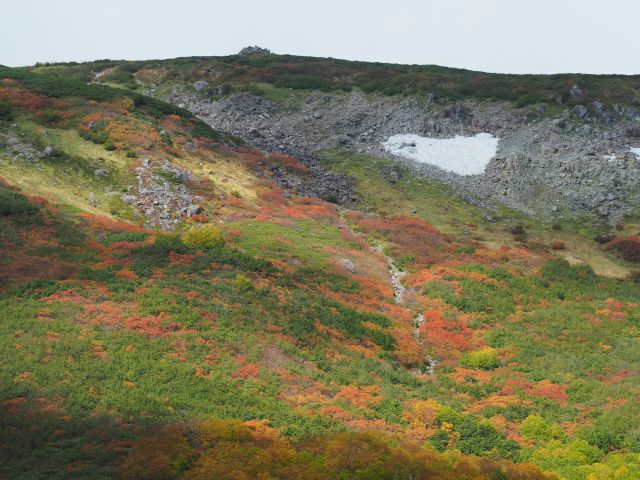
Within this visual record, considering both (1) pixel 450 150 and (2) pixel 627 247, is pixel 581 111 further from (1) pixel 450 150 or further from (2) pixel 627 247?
(2) pixel 627 247

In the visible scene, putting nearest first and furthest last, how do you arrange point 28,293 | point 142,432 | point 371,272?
1. point 142,432
2. point 28,293
3. point 371,272

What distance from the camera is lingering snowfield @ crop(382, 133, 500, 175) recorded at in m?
74.0

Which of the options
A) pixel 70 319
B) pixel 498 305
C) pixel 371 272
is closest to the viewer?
pixel 70 319

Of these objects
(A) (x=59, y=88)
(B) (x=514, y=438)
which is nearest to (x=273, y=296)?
(B) (x=514, y=438)

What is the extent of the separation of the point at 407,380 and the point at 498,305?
1336 centimetres

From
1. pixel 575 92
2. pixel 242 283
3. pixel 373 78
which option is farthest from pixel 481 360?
pixel 373 78

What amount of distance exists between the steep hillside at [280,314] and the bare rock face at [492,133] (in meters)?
1.49

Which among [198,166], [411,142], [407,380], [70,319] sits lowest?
[407,380]

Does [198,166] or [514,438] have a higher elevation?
[198,166]

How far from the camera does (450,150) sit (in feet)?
253

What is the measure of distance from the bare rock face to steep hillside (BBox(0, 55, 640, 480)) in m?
1.49

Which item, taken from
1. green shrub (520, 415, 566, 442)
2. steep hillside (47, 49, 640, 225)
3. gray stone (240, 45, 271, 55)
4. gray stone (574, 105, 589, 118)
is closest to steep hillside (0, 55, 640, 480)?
green shrub (520, 415, 566, 442)

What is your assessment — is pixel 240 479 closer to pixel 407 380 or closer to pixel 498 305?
pixel 407 380

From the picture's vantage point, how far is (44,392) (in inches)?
866
